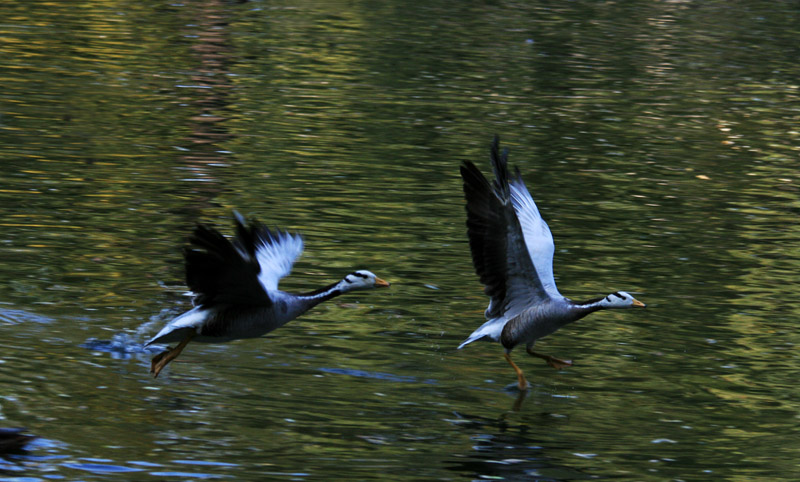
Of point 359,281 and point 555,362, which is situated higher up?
point 359,281

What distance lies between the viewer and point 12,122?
20.6 meters

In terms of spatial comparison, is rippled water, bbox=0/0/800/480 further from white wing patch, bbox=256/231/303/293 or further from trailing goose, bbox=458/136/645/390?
white wing patch, bbox=256/231/303/293

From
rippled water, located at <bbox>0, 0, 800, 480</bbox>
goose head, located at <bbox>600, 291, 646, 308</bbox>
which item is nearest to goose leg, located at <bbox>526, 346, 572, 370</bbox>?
rippled water, located at <bbox>0, 0, 800, 480</bbox>

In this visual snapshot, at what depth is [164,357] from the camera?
10734 millimetres

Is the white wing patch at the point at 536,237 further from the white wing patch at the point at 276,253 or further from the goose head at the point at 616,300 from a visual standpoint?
the white wing patch at the point at 276,253

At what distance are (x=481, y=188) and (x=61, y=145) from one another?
10.7 m

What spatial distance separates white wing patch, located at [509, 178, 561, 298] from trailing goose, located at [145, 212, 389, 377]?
4.92ft

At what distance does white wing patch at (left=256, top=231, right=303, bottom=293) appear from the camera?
11.2 m

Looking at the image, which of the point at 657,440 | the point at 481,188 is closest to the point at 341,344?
the point at 481,188

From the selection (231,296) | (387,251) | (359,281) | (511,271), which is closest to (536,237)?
(511,271)

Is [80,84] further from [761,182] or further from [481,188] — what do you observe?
[481,188]

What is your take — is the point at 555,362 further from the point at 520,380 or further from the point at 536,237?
the point at 536,237

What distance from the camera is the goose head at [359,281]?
35.4 feet

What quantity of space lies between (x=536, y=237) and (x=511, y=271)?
72cm
